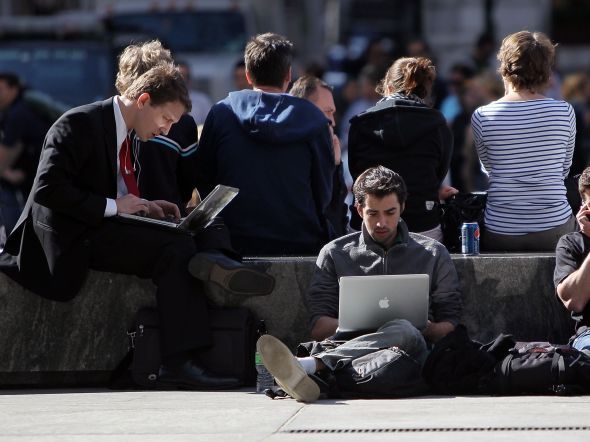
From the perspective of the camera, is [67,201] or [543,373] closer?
[543,373]

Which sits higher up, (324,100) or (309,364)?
(324,100)

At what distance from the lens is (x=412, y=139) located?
9.14 m

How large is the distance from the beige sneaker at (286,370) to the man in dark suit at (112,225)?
797 millimetres

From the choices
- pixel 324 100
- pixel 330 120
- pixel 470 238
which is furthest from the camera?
pixel 324 100

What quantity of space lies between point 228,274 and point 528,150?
2.07m

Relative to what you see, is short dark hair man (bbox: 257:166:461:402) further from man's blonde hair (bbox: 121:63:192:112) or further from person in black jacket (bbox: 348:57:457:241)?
man's blonde hair (bbox: 121:63:192:112)

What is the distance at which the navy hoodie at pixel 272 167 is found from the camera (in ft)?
29.8

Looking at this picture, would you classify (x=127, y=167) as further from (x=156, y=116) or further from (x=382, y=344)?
(x=382, y=344)

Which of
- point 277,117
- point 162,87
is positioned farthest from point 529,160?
point 162,87

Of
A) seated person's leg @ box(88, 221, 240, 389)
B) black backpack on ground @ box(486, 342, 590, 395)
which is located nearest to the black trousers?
seated person's leg @ box(88, 221, 240, 389)

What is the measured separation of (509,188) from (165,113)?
7.09 feet

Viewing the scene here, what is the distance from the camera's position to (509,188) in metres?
9.16

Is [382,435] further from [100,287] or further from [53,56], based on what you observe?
[53,56]

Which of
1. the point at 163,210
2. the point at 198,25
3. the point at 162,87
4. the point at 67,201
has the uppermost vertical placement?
the point at 198,25
